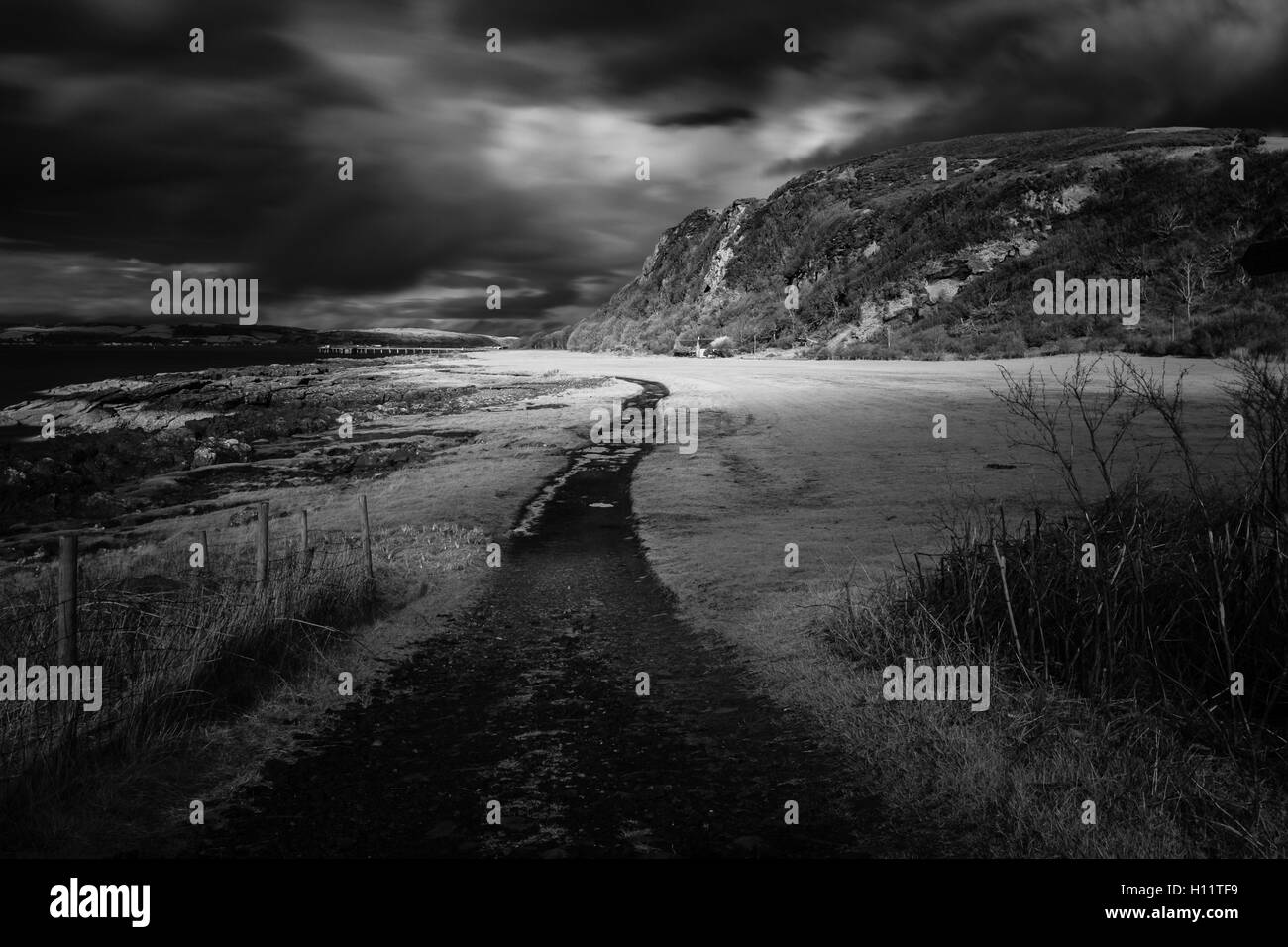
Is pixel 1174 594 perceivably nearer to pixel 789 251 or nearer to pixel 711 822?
pixel 711 822

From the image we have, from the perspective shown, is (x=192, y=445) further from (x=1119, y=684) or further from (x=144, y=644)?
(x=1119, y=684)

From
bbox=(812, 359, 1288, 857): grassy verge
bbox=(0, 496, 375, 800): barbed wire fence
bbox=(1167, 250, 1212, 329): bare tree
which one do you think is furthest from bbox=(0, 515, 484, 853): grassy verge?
bbox=(1167, 250, 1212, 329): bare tree

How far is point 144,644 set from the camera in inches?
367

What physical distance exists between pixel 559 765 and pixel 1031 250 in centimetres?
9072

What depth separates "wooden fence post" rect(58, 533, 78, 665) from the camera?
7750mm

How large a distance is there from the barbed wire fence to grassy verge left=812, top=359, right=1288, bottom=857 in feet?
22.7

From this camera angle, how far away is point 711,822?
6742 millimetres

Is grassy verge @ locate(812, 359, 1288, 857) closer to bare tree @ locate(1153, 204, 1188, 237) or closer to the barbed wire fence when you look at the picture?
the barbed wire fence

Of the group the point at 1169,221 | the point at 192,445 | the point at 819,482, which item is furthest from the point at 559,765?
the point at 1169,221

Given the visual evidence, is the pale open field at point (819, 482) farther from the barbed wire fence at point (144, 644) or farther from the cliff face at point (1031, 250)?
the cliff face at point (1031, 250)

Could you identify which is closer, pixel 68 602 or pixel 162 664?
pixel 68 602

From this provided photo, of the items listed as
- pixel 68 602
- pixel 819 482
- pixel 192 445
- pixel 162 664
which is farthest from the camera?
pixel 192 445

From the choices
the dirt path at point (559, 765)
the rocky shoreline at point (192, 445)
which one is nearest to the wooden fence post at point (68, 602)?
the dirt path at point (559, 765)
